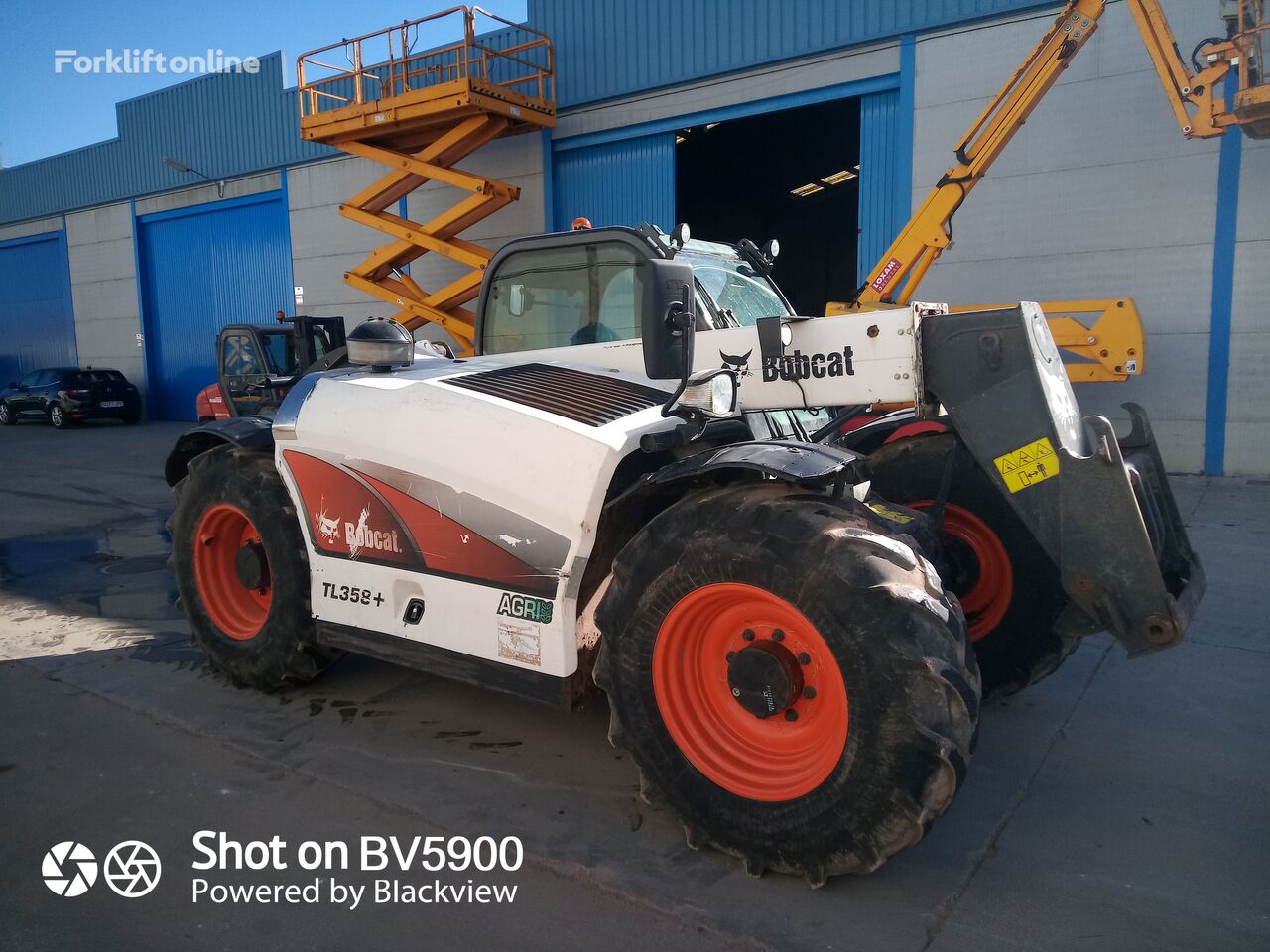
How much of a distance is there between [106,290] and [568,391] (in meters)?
24.8

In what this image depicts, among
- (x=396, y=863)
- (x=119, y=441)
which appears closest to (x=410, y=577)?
(x=396, y=863)

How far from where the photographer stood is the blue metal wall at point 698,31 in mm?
11422

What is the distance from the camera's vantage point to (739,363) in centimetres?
352

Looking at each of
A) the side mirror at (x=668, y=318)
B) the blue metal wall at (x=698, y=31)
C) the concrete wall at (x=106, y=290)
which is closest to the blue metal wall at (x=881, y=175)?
the blue metal wall at (x=698, y=31)

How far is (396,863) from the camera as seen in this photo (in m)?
3.04

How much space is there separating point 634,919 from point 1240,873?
195 cm

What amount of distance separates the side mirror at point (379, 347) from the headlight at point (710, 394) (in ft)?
4.84

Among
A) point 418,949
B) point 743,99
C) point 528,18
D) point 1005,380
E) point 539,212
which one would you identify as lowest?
point 418,949

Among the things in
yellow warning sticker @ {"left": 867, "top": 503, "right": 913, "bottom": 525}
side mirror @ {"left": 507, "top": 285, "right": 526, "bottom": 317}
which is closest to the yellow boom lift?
side mirror @ {"left": 507, "top": 285, "right": 526, "bottom": 317}

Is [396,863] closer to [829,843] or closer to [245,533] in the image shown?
[829,843]

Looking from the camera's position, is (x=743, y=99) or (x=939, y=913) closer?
(x=939, y=913)

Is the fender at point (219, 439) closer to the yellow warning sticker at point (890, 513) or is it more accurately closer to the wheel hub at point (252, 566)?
the wheel hub at point (252, 566)

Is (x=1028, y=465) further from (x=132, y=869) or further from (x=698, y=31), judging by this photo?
(x=698, y=31)

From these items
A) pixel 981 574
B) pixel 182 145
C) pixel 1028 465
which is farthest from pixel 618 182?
pixel 182 145
